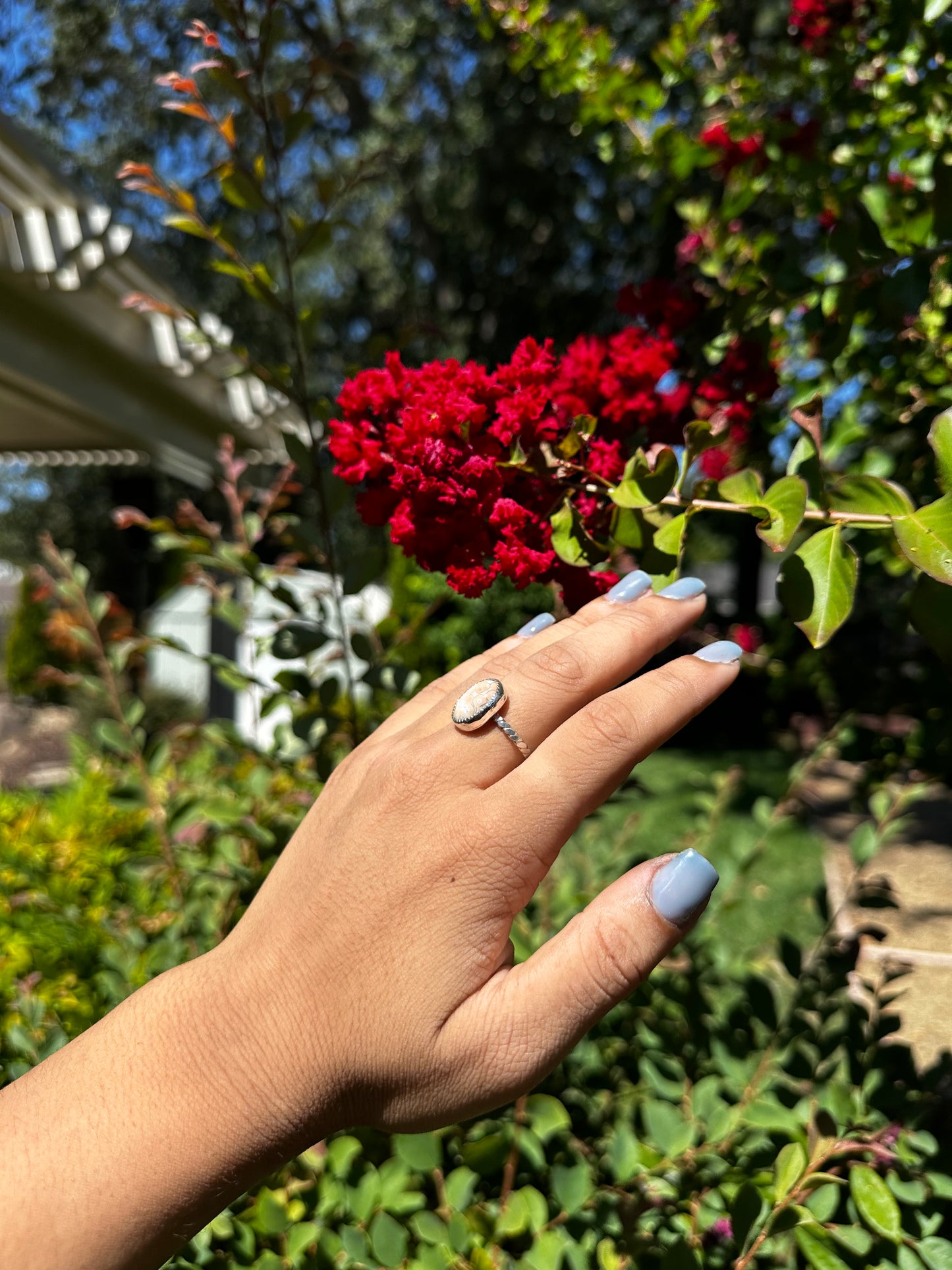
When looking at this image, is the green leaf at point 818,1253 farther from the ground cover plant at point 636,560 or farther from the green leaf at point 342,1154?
the green leaf at point 342,1154

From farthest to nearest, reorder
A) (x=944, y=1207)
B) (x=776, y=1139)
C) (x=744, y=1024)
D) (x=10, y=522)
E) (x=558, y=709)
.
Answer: (x=10, y=522), (x=744, y=1024), (x=776, y=1139), (x=944, y=1207), (x=558, y=709)

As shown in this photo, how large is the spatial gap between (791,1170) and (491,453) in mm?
907

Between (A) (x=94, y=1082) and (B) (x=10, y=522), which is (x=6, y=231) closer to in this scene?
(A) (x=94, y=1082)

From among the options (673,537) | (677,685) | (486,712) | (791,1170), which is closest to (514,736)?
(486,712)

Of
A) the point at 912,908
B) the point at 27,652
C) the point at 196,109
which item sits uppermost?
the point at 196,109

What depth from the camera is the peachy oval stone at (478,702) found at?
86 cm

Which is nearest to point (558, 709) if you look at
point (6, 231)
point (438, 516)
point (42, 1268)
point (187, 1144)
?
point (438, 516)

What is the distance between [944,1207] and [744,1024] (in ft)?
1.34

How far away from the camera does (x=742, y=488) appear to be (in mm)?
985

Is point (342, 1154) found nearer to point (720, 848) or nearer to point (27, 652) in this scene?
point (720, 848)

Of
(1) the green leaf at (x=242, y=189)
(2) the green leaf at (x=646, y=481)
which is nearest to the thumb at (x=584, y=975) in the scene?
(2) the green leaf at (x=646, y=481)

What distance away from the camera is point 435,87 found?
1059 cm

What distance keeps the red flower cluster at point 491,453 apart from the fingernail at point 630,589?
0.08m

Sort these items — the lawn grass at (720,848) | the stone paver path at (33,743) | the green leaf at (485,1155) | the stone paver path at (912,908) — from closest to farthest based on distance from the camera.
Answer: the green leaf at (485,1155) → the lawn grass at (720,848) → the stone paver path at (912,908) → the stone paver path at (33,743)
